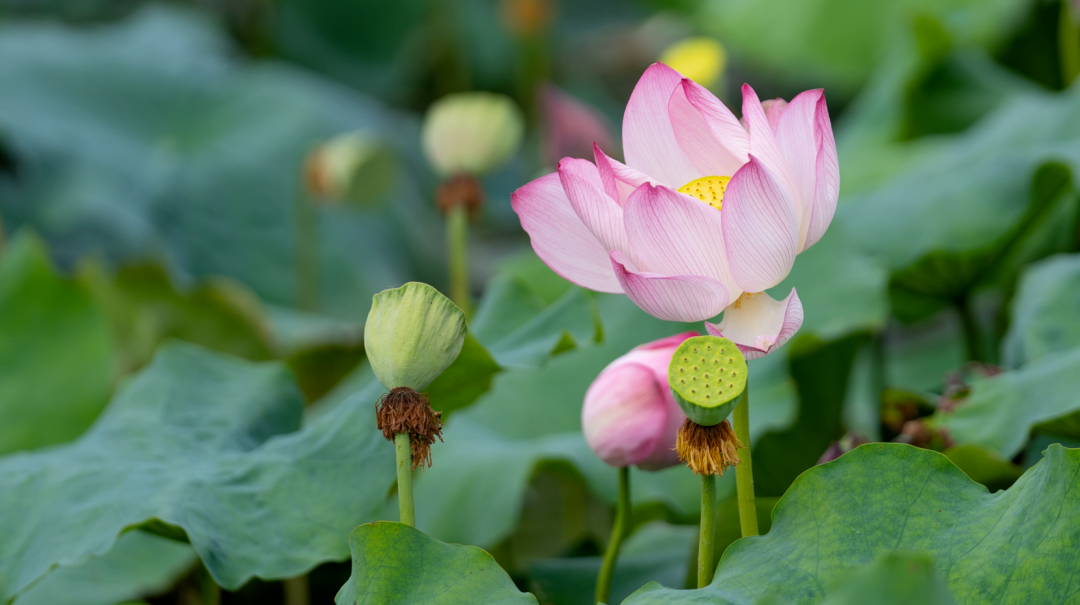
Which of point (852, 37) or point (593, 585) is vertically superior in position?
point (852, 37)

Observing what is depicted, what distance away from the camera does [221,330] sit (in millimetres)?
1014

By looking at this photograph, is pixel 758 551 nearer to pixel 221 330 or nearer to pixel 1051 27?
pixel 221 330

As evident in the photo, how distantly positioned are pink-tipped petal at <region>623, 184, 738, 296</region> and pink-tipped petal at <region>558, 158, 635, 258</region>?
0.01 metres

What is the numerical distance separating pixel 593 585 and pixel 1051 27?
135 cm

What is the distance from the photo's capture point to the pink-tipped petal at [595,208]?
366 millimetres

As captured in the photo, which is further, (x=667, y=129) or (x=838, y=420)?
(x=838, y=420)

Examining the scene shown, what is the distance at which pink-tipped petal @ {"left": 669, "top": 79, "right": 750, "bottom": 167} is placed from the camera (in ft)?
1.26

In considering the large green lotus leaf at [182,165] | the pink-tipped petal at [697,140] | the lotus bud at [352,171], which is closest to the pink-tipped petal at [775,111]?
the pink-tipped petal at [697,140]

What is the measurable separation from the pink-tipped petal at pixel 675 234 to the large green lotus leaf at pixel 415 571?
0.47 feet

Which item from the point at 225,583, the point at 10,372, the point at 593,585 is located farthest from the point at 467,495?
the point at 10,372

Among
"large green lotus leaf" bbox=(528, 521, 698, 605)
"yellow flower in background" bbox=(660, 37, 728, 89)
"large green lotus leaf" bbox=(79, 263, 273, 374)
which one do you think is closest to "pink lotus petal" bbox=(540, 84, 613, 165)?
"yellow flower in background" bbox=(660, 37, 728, 89)

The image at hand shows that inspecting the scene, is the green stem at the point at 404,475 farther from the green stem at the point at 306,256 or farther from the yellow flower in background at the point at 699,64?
the green stem at the point at 306,256

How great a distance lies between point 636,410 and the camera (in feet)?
1.55

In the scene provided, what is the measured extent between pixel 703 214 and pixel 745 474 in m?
0.12
